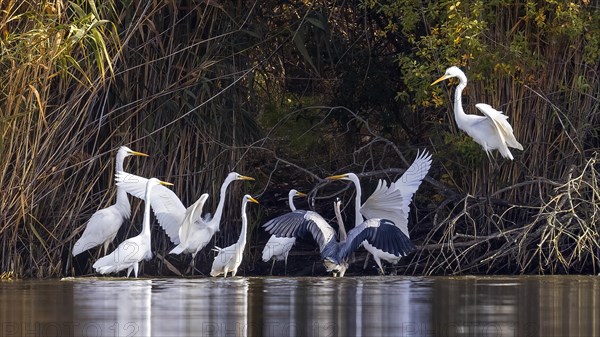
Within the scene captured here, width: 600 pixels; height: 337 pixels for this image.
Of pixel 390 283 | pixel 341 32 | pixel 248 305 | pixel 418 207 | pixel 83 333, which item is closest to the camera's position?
pixel 83 333

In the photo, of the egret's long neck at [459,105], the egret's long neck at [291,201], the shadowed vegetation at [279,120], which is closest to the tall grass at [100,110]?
the shadowed vegetation at [279,120]

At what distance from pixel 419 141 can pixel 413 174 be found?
2.02 metres

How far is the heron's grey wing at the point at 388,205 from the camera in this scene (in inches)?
485

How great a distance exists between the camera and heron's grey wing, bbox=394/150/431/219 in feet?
40.8

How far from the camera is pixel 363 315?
8.38 m

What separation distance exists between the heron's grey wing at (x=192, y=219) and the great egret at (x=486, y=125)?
91.0 inches

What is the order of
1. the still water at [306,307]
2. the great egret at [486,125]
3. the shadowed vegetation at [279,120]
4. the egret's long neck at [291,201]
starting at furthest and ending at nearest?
the egret's long neck at [291,201] < the great egret at [486,125] < the shadowed vegetation at [279,120] < the still water at [306,307]

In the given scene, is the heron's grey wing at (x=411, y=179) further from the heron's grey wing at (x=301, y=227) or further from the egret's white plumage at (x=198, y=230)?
the egret's white plumage at (x=198, y=230)

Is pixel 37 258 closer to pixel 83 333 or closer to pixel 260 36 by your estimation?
pixel 260 36

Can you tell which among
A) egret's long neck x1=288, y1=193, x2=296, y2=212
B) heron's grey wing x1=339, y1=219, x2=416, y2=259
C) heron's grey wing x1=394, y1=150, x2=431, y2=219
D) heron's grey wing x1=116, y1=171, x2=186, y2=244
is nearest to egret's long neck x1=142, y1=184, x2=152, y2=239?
heron's grey wing x1=116, y1=171, x2=186, y2=244

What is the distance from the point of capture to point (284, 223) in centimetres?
1170

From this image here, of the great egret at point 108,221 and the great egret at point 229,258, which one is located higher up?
the great egret at point 108,221

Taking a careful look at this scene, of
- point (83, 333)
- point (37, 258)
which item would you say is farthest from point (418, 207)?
point (83, 333)

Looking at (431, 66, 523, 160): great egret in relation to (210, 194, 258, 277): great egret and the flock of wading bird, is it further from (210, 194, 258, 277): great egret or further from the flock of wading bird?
(210, 194, 258, 277): great egret
